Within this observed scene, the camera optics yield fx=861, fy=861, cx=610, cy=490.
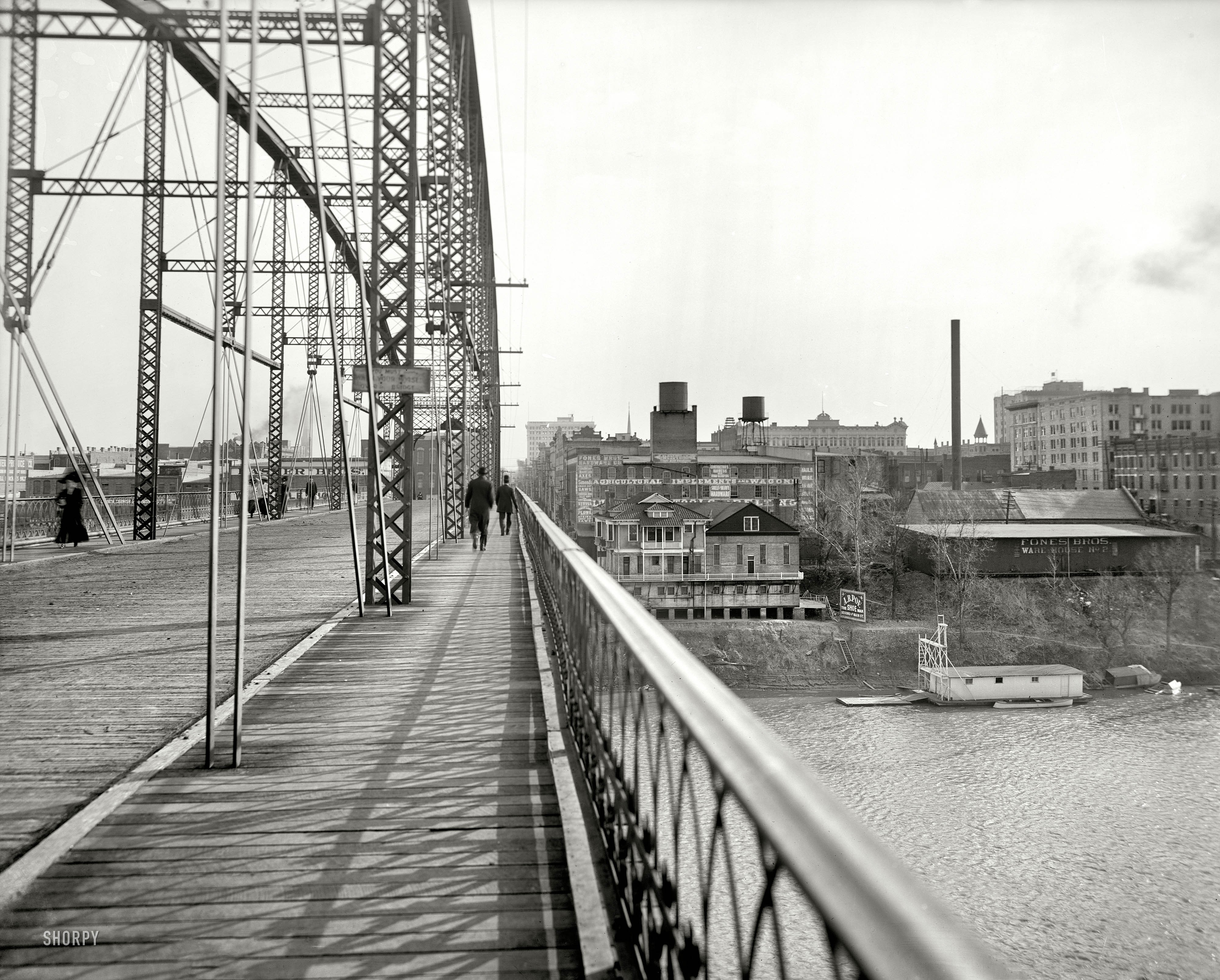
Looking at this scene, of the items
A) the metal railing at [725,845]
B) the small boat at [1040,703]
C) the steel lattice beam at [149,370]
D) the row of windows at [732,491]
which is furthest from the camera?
the row of windows at [732,491]

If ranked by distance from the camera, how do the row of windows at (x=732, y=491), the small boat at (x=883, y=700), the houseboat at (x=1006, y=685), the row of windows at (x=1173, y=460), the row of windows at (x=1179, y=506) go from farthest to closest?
1. the row of windows at (x=732, y=491)
2. the small boat at (x=883, y=700)
3. the houseboat at (x=1006, y=685)
4. the row of windows at (x=1179, y=506)
5. the row of windows at (x=1173, y=460)

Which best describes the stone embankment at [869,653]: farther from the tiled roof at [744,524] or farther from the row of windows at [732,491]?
the row of windows at [732,491]

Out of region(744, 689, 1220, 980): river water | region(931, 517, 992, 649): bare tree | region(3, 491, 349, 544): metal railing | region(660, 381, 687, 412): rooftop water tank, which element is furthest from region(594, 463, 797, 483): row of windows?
region(660, 381, 687, 412): rooftop water tank

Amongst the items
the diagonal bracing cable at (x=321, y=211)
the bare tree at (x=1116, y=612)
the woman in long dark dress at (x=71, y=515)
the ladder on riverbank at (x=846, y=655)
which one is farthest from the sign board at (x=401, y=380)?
the bare tree at (x=1116, y=612)

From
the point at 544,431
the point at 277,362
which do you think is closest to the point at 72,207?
the point at 277,362

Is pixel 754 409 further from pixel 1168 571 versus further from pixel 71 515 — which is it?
pixel 71 515

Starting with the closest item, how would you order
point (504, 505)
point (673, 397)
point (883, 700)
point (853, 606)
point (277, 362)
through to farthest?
point (504, 505)
point (883, 700)
point (277, 362)
point (853, 606)
point (673, 397)

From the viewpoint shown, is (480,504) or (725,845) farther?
(480,504)

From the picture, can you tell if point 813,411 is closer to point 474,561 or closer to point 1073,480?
point 1073,480

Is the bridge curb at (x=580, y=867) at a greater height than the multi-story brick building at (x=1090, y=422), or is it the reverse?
the multi-story brick building at (x=1090, y=422)
